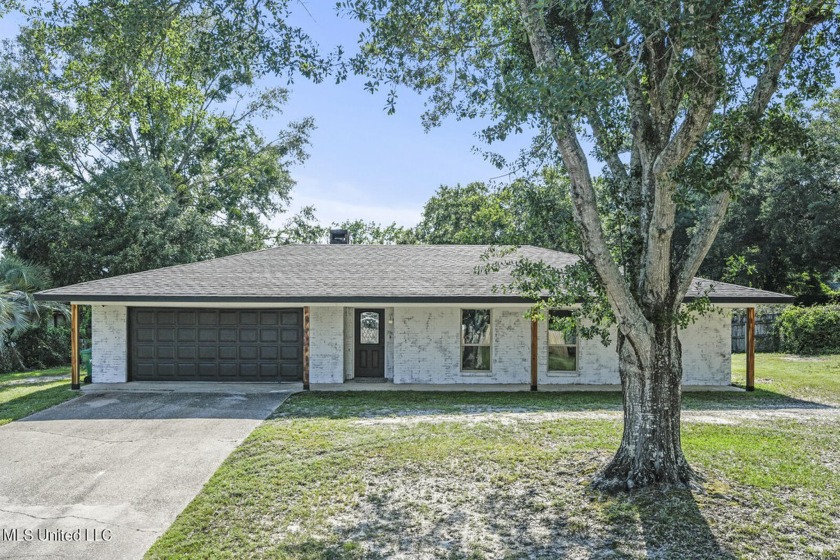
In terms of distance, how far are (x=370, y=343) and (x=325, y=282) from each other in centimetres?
211

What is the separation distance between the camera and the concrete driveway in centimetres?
540

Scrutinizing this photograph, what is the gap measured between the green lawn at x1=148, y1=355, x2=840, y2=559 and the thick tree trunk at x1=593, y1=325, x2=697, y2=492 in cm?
22

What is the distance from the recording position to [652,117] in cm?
660

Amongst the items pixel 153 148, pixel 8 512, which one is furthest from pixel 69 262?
pixel 8 512

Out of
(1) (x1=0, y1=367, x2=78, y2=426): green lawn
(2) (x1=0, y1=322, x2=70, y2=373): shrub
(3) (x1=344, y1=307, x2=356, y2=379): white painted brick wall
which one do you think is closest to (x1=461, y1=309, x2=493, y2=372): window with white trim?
(3) (x1=344, y1=307, x2=356, y2=379): white painted brick wall

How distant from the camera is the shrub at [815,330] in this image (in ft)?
65.9

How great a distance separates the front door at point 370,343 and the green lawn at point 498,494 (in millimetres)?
4382

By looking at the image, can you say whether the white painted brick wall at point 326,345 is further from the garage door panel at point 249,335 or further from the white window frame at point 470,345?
the white window frame at point 470,345

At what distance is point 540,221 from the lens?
7051mm

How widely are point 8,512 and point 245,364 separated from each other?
8.38m

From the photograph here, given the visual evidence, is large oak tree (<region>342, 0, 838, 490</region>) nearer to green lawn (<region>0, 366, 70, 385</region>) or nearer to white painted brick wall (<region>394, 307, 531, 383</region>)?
white painted brick wall (<region>394, 307, 531, 383</region>)

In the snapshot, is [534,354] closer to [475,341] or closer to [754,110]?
[475,341]

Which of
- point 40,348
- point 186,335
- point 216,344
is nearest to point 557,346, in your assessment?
point 216,344

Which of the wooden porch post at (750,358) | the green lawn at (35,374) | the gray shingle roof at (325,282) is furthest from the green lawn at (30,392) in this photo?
the wooden porch post at (750,358)
